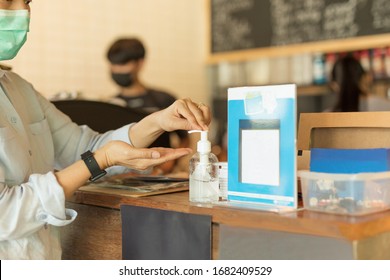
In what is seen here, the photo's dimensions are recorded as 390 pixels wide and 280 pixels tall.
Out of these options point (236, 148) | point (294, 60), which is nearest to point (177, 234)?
point (236, 148)

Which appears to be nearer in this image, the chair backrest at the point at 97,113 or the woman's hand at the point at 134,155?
the woman's hand at the point at 134,155

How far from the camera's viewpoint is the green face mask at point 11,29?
144 centimetres

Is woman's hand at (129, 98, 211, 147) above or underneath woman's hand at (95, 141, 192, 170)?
above

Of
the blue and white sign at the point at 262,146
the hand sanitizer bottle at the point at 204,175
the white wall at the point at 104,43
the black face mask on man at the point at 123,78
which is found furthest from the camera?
the white wall at the point at 104,43

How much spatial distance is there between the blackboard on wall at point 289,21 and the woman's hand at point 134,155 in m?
2.98

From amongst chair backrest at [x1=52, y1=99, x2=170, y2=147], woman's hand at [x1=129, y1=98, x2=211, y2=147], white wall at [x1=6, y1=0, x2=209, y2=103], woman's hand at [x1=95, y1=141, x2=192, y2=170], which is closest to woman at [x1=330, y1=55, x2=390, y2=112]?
chair backrest at [x1=52, y1=99, x2=170, y2=147]

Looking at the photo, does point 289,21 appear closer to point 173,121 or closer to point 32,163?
point 173,121

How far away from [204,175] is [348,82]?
2.25 meters

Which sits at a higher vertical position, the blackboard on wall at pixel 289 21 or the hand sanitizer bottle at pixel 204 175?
the blackboard on wall at pixel 289 21

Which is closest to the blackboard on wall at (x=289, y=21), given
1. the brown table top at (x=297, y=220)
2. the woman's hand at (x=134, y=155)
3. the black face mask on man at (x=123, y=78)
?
the black face mask on man at (x=123, y=78)

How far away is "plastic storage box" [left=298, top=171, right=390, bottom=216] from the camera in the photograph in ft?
3.50

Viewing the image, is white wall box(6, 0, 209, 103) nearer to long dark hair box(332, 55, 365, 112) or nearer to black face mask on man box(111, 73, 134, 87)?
black face mask on man box(111, 73, 134, 87)

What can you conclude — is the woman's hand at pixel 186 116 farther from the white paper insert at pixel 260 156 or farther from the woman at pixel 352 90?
the woman at pixel 352 90

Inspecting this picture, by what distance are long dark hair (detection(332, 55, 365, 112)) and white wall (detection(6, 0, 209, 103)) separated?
1671 mm
